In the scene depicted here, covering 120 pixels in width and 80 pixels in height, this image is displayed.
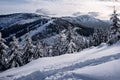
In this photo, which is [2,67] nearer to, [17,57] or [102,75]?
[17,57]

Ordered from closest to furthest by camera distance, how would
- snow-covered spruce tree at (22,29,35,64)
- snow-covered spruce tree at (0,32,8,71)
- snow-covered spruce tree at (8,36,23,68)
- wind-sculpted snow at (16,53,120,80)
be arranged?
1. wind-sculpted snow at (16,53,120,80)
2. snow-covered spruce tree at (0,32,8,71)
3. snow-covered spruce tree at (8,36,23,68)
4. snow-covered spruce tree at (22,29,35,64)

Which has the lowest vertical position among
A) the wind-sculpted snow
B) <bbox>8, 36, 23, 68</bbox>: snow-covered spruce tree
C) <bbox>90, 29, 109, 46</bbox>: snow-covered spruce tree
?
<bbox>90, 29, 109, 46</bbox>: snow-covered spruce tree

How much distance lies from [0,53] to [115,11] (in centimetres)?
2305

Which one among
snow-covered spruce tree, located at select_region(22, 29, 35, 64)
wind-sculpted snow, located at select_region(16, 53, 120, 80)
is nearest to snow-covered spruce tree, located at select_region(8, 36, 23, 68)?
snow-covered spruce tree, located at select_region(22, 29, 35, 64)

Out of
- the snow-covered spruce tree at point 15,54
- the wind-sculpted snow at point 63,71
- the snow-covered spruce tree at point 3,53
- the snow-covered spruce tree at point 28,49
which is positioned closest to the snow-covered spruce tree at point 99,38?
the snow-covered spruce tree at point 28,49

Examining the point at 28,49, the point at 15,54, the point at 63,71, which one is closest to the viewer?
the point at 63,71

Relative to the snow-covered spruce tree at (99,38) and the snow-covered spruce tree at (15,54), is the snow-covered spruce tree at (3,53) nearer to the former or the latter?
the snow-covered spruce tree at (15,54)

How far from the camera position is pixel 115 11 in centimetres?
4647

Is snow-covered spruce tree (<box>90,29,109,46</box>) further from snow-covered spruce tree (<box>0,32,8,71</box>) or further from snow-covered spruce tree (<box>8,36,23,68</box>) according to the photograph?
snow-covered spruce tree (<box>0,32,8,71</box>)

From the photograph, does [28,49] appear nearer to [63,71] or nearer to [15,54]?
[15,54]

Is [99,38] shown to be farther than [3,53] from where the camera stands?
Yes

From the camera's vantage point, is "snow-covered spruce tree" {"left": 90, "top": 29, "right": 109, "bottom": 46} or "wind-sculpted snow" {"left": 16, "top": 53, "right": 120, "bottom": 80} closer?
"wind-sculpted snow" {"left": 16, "top": 53, "right": 120, "bottom": 80}

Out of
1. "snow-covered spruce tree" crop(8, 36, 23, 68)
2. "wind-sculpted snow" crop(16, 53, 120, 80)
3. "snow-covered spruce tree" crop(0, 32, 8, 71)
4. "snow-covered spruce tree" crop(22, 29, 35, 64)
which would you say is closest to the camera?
"wind-sculpted snow" crop(16, 53, 120, 80)

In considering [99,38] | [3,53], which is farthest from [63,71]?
[99,38]
